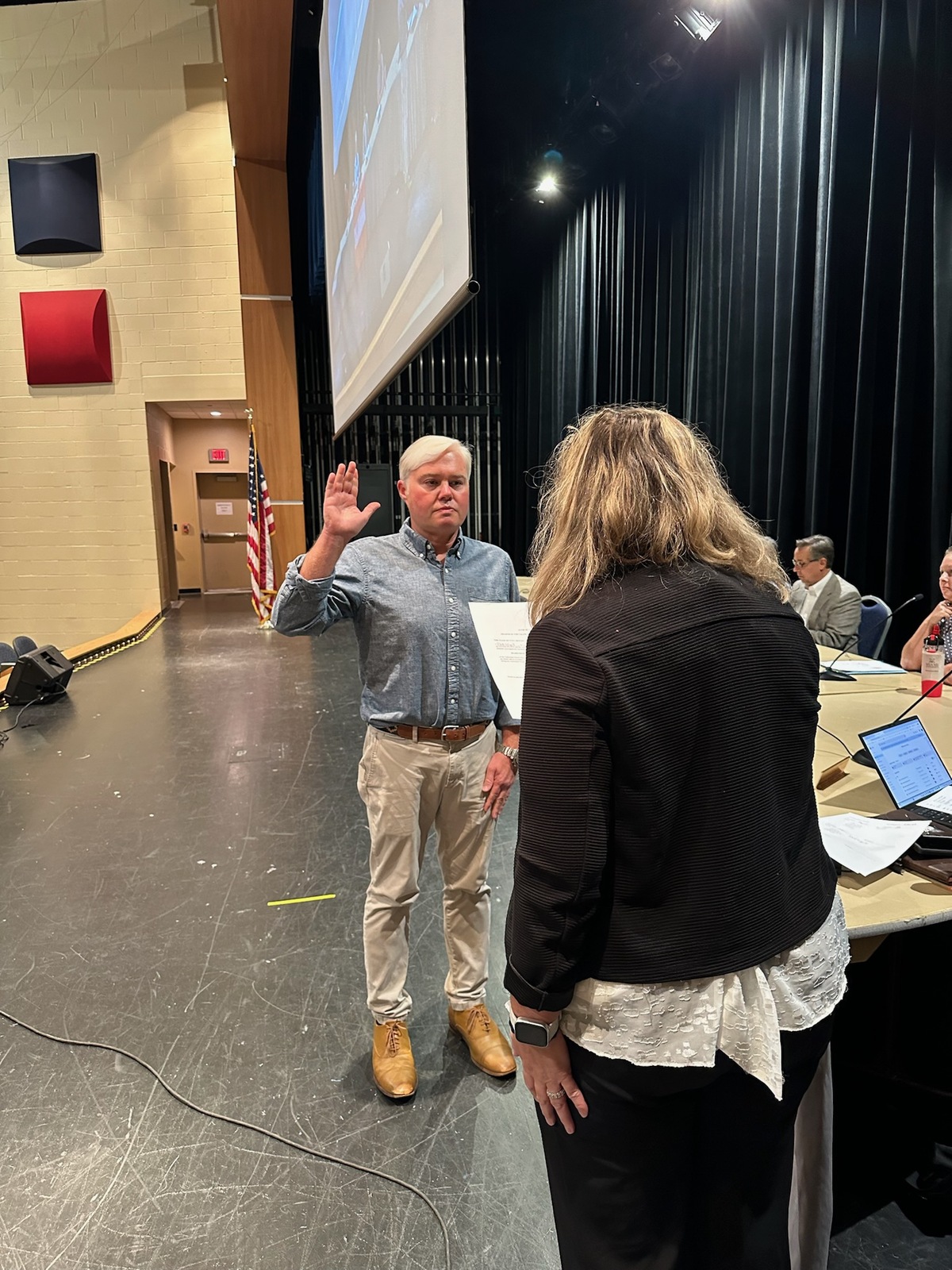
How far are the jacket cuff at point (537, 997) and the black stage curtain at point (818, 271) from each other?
371 centimetres

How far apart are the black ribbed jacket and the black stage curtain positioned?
3.54 meters

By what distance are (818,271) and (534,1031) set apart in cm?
466

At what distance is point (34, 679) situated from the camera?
4965mm

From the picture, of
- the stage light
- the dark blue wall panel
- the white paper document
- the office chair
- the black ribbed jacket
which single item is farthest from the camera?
the dark blue wall panel

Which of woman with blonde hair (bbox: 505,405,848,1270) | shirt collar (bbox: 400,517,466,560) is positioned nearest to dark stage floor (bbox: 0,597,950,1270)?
woman with blonde hair (bbox: 505,405,848,1270)

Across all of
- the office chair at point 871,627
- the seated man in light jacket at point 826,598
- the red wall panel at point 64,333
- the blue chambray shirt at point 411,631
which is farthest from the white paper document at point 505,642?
the red wall panel at point 64,333

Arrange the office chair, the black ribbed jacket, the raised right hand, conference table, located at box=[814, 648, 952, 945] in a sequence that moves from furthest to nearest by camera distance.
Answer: the office chair < the raised right hand < conference table, located at box=[814, 648, 952, 945] < the black ribbed jacket

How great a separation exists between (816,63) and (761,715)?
5.19 metres

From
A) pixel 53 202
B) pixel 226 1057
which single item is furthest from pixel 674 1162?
pixel 53 202

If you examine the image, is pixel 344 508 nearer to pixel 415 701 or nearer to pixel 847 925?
pixel 415 701

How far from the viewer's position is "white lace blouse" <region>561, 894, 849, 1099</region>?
0.78 meters

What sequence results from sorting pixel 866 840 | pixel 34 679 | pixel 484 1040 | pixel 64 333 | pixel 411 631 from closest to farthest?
pixel 866 840, pixel 411 631, pixel 484 1040, pixel 34 679, pixel 64 333

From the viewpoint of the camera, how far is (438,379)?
10.4 metres

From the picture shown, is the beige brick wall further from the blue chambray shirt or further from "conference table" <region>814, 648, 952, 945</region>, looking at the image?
the blue chambray shirt
